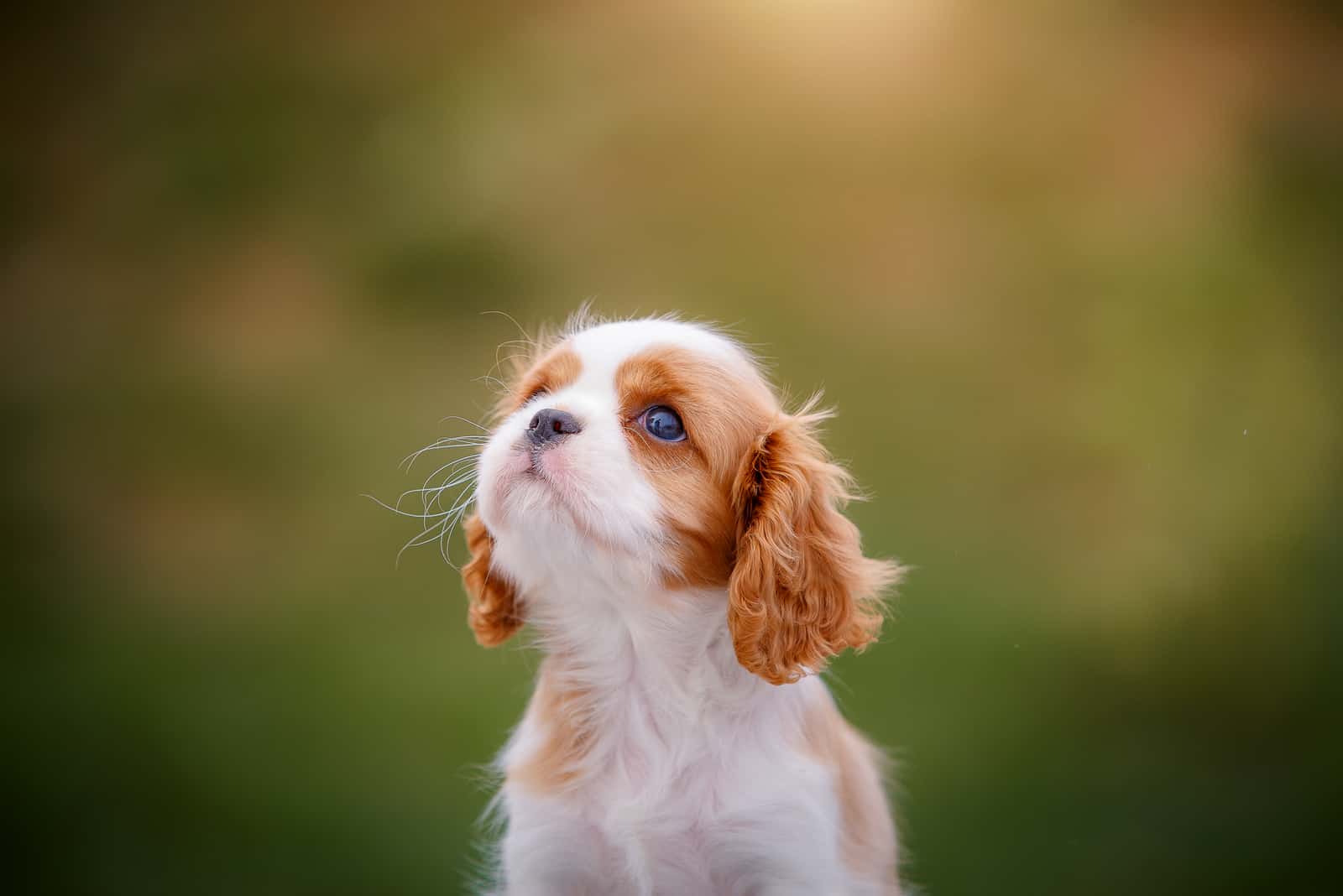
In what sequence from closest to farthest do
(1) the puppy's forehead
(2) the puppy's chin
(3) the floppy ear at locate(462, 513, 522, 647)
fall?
(2) the puppy's chin
(1) the puppy's forehead
(3) the floppy ear at locate(462, 513, 522, 647)

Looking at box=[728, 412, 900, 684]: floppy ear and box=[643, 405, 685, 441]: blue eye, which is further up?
box=[643, 405, 685, 441]: blue eye

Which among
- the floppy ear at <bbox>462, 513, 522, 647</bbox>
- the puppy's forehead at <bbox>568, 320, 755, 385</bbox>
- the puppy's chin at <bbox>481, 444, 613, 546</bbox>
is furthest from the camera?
the floppy ear at <bbox>462, 513, 522, 647</bbox>

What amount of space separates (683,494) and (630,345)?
0.20m

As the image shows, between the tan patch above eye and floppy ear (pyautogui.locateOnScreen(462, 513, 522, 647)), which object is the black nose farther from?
floppy ear (pyautogui.locateOnScreen(462, 513, 522, 647))

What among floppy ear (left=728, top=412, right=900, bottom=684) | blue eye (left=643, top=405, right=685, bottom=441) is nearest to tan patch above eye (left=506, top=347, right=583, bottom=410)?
blue eye (left=643, top=405, right=685, bottom=441)

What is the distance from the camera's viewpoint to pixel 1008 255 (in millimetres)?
2314

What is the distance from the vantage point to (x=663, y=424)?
4.68ft

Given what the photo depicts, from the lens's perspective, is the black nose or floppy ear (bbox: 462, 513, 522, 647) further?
floppy ear (bbox: 462, 513, 522, 647)

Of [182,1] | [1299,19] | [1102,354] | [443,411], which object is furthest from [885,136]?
[182,1]

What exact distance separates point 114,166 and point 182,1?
1.15ft

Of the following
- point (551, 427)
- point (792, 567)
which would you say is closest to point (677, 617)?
point (792, 567)

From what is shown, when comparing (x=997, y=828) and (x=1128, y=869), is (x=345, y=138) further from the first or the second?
(x=1128, y=869)

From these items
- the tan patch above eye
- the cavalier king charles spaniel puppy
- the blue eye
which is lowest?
the cavalier king charles spaniel puppy

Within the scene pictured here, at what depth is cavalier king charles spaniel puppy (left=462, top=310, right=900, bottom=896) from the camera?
138 cm
